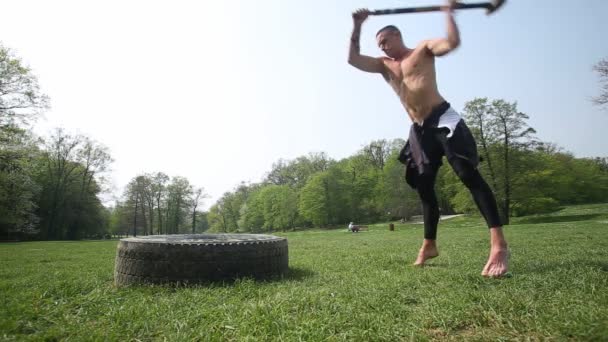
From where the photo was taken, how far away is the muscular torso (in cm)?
349

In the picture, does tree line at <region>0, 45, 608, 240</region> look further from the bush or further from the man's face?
the man's face

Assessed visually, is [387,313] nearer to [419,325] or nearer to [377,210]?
[419,325]

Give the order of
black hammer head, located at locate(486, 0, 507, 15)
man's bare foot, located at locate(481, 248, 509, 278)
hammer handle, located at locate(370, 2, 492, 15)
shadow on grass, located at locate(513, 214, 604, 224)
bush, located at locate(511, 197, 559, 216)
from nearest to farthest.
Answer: man's bare foot, located at locate(481, 248, 509, 278)
black hammer head, located at locate(486, 0, 507, 15)
hammer handle, located at locate(370, 2, 492, 15)
shadow on grass, located at locate(513, 214, 604, 224)
bush, located at locate(511, 197, 559, 216)

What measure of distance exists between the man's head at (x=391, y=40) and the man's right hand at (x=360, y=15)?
0.26 meters

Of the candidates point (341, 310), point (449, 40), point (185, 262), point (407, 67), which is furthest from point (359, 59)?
point (185, 262)

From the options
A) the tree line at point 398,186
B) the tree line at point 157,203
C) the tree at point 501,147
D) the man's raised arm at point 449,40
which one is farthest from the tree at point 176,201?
the man's raised arm at point 449,40

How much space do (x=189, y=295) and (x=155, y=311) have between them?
0.59 metres

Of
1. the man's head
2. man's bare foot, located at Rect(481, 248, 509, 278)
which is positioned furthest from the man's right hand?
man's bare foot, located at Rect(481, 248, 509, 278)

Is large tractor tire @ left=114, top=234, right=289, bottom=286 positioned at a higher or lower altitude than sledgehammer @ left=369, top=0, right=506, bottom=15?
lower

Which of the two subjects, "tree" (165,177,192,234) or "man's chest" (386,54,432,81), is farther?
"tree" (165,177,192,234)

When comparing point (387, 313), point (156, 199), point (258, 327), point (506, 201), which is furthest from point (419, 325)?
point (156, 199)

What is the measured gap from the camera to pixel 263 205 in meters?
72.3

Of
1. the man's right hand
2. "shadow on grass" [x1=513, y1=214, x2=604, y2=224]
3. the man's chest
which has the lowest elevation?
"shadow on grass" [x1=513, y1=214, x2=604, y2=224]

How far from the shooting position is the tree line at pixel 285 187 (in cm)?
3219
